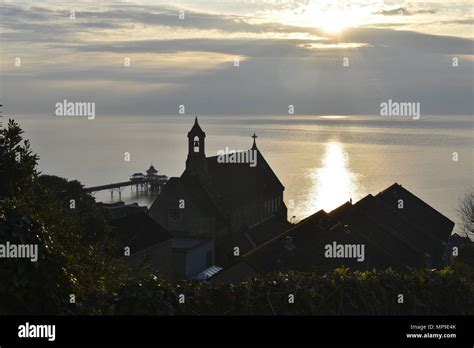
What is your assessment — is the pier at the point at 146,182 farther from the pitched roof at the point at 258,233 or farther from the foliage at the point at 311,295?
the foliage at the point at 311,295

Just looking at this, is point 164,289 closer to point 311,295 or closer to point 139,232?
point 311,295

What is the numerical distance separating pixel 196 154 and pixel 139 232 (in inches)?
863

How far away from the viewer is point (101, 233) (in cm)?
3142

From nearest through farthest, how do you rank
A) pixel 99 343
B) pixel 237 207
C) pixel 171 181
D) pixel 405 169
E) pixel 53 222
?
1. pixel 99 343
2. pixel 53 222
3. pixel 171 181
4. pixel 237 207
5. pixel 405 169

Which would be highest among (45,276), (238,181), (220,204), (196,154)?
(196,154)

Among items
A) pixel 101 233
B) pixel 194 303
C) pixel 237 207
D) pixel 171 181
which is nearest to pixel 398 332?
pixel 194 303

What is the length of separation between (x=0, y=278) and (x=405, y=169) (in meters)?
188

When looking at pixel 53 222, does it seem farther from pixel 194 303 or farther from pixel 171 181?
pixel 171 181

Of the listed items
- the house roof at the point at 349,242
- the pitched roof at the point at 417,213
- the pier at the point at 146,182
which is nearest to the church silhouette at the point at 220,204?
the pitched roof at the point at 417,213

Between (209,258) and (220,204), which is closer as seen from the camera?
(209,258)

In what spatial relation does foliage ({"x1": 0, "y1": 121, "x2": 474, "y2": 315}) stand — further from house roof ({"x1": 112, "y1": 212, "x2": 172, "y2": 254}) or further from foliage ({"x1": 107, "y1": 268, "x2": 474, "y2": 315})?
house roof ({"x1": 112, "y1": 212, "x2": 172, "y2": 254})

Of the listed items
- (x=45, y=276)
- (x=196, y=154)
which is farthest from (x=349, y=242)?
(x=196, y=154)

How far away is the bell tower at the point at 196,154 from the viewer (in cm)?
6750

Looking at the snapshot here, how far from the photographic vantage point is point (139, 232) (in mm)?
47500
